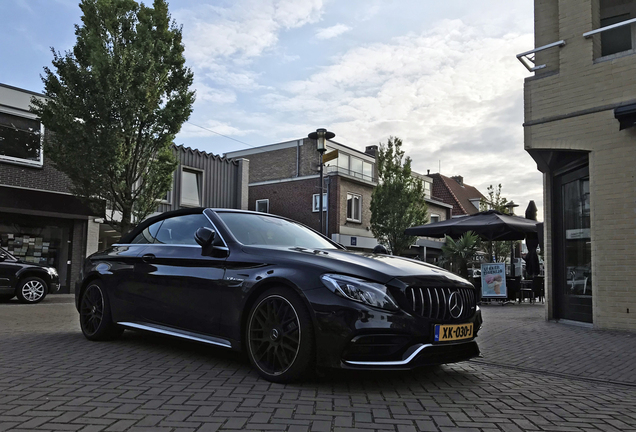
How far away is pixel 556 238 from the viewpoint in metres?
10.7

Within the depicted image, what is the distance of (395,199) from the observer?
27531mm

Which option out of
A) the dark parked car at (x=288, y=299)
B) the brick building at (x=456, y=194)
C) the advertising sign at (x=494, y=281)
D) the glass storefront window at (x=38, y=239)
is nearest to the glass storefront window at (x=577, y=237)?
the advertising sign at (x=494, y=281)

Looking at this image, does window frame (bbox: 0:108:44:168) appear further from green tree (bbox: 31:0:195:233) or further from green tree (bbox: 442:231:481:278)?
green tree (bbox: 442:231:481:278)

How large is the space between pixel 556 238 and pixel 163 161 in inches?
413

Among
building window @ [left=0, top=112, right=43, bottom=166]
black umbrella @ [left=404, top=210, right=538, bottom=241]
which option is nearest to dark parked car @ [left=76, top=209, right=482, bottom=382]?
black umbrella @ [left=404, top=210, right=538, bottom=241]

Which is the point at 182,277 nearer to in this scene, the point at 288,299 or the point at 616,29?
the point at 288,299

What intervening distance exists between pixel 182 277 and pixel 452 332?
249cm

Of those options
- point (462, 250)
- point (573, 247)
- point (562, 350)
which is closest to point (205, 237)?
point (562, 350)

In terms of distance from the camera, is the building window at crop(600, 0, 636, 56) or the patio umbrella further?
the patio umbrella

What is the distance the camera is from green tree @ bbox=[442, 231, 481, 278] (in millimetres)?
15188

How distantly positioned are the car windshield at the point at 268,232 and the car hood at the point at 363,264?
0.36 meters

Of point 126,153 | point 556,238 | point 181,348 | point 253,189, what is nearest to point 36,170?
point 126,153

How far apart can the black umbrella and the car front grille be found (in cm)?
1031

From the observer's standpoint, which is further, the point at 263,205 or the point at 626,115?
the point at 263,205
